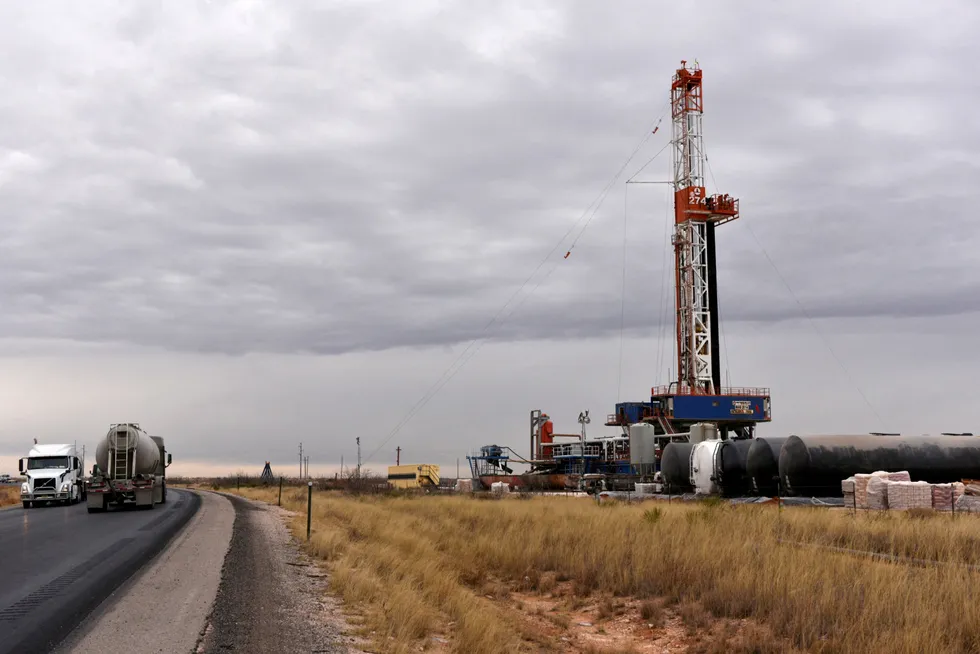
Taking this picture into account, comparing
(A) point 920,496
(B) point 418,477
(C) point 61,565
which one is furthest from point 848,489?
(B) point 418,477

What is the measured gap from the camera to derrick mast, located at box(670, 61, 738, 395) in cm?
7631

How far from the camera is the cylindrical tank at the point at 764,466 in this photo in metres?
34.5

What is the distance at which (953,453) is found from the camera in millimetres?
32812

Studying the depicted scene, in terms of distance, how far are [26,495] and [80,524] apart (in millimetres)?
17123

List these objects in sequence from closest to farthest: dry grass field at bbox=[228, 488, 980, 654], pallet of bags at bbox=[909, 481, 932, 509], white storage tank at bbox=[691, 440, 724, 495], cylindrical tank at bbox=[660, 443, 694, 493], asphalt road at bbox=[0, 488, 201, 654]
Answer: asphalt road at bbox=[0, 488, 201, 654]
dry grass field at bbox=[228, 488, 980, 654]
pallet of bags at bbox=[909, 481, 932, 509]
white storage tank at bbox=[691, 440, 724, 495]
cylindrical tank at bbox=[660, 443, 694, 493]

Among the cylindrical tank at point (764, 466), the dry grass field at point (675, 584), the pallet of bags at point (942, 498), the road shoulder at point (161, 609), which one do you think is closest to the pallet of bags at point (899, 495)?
the pallet of bags at point (942, 498)

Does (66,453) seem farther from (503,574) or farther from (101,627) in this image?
(101,627)

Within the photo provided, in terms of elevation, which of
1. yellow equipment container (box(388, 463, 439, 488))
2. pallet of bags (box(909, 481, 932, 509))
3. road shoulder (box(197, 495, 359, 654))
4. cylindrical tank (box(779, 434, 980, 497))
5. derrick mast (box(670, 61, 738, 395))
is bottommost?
yellow equipment container (box(388, 463, 439, 488))

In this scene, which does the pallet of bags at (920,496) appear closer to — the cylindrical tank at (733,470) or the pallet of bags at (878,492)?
the pallet of bags at (878,492)

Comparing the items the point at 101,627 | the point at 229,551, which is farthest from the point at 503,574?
the point at 101,627

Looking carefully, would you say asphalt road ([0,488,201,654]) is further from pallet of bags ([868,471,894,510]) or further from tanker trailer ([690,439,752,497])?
tanker trailer ([690,439,752,497])

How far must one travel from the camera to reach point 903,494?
2639cm

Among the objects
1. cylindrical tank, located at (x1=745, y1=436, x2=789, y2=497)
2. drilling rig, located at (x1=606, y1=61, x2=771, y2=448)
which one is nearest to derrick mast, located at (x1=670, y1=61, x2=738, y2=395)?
drilling rig, located at (x1=606, y1=61, x2=771, y2=448)

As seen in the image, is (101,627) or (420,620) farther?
(420,620)
